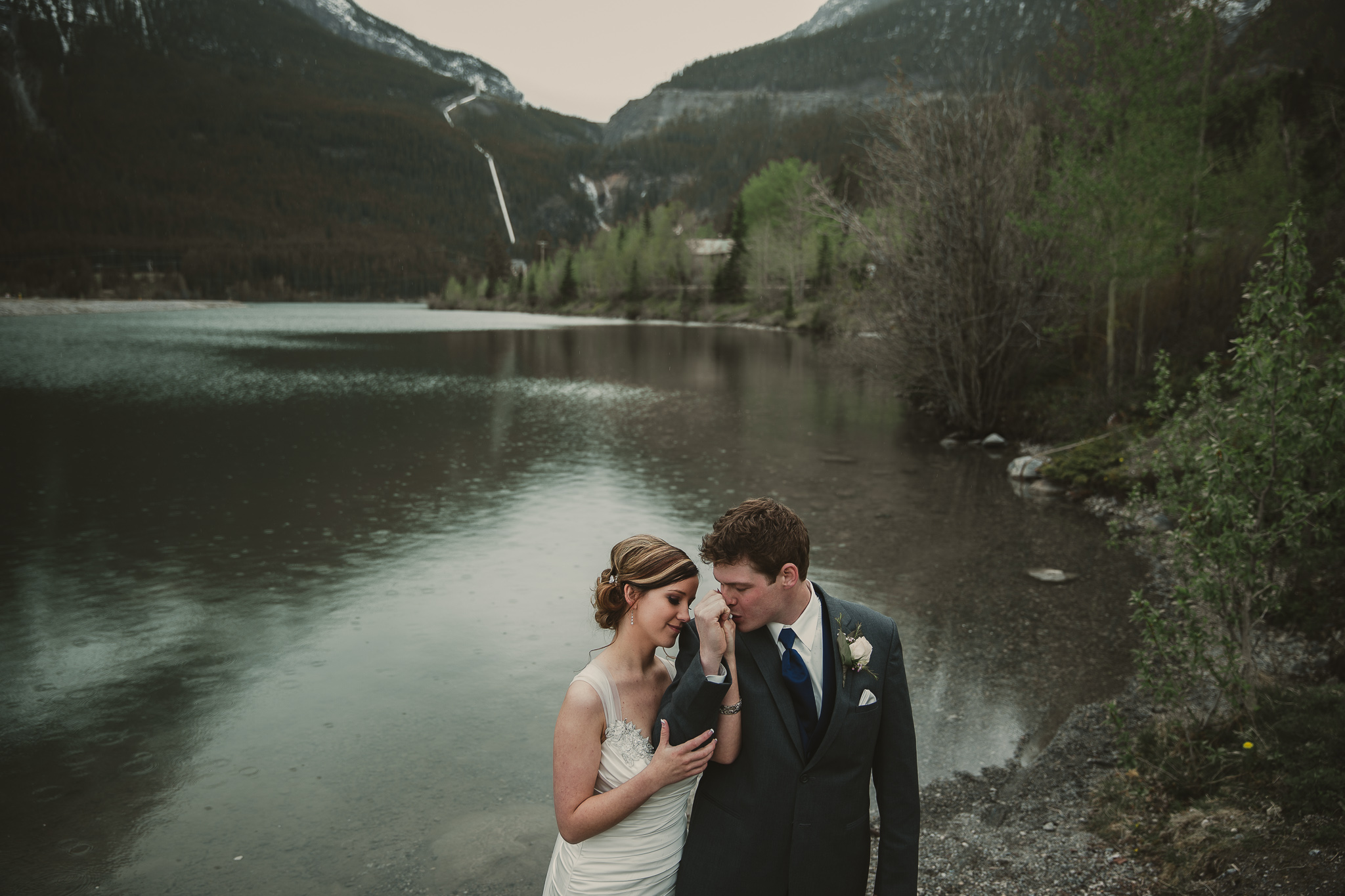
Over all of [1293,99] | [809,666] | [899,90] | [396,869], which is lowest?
[396,869]

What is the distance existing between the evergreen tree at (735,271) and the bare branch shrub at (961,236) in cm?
7080

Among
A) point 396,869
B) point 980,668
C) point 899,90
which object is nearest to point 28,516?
point 396,869

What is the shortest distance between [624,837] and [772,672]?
2.50ft

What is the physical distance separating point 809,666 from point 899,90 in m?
19.3

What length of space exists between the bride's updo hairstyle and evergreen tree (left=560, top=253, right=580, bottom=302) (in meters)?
124

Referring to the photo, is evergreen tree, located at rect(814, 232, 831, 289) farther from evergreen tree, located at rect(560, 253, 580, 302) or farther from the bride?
the bride

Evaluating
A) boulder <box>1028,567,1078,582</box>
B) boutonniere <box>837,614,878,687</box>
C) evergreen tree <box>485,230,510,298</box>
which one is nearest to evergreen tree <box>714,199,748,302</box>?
evergreen tree <box>485,230,510,298</box>

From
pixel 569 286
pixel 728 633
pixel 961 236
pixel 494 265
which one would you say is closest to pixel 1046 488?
pixel 961 236

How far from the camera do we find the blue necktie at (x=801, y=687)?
255cm

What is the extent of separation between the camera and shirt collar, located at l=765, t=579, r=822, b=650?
2633 mm

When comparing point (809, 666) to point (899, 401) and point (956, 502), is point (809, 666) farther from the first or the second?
point (899, 401)

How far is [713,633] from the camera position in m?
2.32

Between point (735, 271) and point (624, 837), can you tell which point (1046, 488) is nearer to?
point (624, 837)

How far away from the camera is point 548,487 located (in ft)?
54.9
